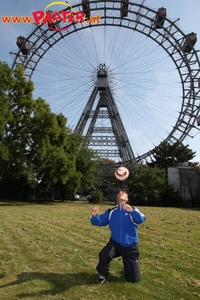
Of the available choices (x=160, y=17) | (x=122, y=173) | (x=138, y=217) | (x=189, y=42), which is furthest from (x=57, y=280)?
(x=160, y=17)

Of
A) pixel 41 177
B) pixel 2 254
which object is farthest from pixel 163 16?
pixel 2 254

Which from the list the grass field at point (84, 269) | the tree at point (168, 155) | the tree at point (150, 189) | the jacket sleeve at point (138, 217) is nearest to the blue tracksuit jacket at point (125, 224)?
the jacket sleeve at point (138, 217)

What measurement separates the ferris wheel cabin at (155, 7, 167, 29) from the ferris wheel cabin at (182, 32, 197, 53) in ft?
11.7

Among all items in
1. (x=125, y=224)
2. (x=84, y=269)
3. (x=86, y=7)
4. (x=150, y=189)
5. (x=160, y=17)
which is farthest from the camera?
(x=160, y=17)

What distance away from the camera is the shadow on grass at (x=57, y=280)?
155 inches

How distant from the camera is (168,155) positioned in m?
42.5

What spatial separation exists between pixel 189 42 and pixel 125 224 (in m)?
35.0

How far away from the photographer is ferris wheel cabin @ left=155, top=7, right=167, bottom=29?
34.3 m

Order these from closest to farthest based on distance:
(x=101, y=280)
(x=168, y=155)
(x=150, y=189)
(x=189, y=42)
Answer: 1. (x=101, y=280)
2. (x=150, y=189)
3. (x=189, y=42)
4. (x=168, y=155)

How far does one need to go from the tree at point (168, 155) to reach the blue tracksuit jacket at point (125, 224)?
37.3m

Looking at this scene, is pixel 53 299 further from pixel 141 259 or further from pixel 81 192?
pixel 81 192

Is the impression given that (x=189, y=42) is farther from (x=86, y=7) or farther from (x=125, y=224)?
(x=125, y=224)

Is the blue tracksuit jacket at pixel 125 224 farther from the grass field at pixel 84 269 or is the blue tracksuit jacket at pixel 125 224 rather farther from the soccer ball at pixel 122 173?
the grass field at pixel 84 269

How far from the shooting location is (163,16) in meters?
34.2
